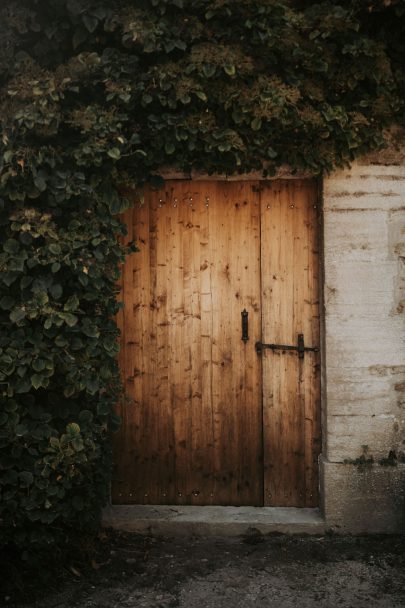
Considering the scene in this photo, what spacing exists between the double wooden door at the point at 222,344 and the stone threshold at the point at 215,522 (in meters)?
0.15

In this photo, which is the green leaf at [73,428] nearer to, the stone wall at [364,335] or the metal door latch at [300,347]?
the metal door latch at [300,347]

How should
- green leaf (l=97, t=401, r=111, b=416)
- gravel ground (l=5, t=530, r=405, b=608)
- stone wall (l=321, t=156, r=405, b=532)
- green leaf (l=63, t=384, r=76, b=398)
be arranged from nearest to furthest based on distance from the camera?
1. gravel ground (l=5, t=530, r=405, b=608)
2. green leaf (l=63, t=384, r=76, b=398)
3. green leaf (l=97, t=401, r=111, b=416)
4. stone wall (l=321, t=156, r=405, b=532)

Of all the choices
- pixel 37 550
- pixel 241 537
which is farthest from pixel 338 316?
pixel 37 550

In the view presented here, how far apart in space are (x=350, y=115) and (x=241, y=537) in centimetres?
300

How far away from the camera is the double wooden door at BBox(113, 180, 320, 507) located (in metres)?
4.63

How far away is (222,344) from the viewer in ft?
15.3

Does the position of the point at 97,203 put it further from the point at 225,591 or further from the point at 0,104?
the point at 225,591

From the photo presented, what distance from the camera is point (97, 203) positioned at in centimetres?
396

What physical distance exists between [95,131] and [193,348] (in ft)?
5.68

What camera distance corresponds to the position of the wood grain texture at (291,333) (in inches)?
182

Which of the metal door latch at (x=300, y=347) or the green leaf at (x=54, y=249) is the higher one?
the green leaf at (x=54, y=249)

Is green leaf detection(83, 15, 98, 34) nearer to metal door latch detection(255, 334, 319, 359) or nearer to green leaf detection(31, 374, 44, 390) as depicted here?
green leaf detection(31, 374, 44, 390)

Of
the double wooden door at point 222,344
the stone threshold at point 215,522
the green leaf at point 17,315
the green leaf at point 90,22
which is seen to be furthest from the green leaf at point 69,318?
the green leaf at point 90,22

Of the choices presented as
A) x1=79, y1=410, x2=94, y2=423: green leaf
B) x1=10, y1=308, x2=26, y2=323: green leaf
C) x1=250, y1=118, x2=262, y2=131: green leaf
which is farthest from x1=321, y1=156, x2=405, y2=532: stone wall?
x1=10, y1=308, x2=26, y2=323: green leaf
